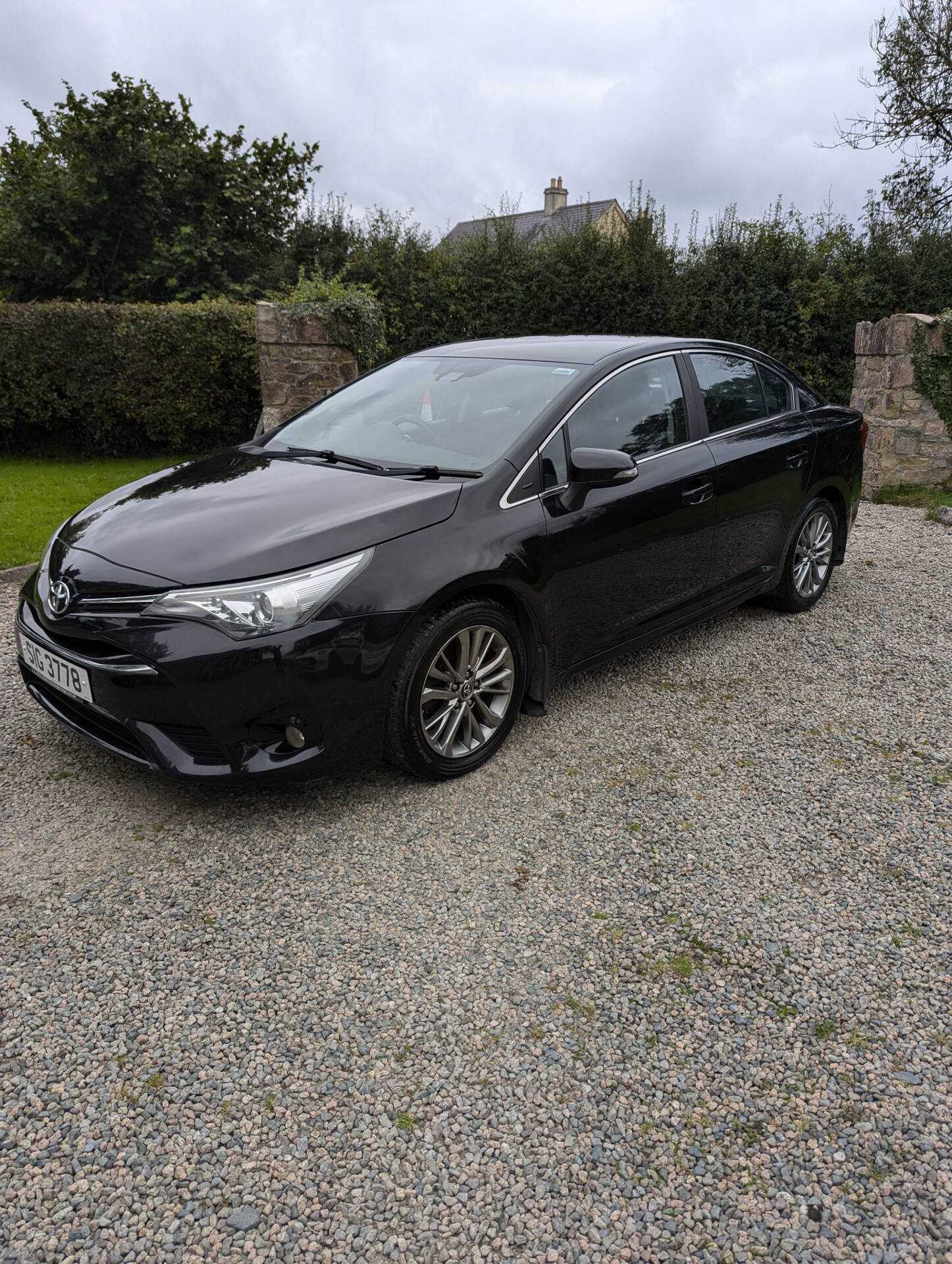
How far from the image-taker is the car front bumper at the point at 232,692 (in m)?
2.74

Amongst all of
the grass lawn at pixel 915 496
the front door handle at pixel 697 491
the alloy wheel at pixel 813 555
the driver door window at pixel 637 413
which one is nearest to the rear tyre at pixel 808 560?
the alloy wheel at pixel 813 555

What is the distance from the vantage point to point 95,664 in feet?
9.40

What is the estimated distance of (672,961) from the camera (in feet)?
8.15

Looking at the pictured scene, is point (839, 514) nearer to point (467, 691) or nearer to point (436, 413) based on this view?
point (436, 413)

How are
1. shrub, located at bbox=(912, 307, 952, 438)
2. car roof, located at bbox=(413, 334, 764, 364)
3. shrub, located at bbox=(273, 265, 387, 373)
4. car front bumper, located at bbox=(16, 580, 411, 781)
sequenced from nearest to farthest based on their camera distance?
car front bumper, located at bbox=(16, 580, 411, 781), car roof, located at bbox=(413, 334, 764, 364), shrub, located at bbox=(273, 265, 387, 373), shrub, located at bbox=(912, 307, 952, 438)

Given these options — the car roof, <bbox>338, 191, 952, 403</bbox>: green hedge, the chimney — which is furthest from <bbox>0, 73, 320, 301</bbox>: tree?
the chimney

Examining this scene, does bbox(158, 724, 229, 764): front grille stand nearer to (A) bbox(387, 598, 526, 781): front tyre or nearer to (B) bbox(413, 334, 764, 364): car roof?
(A) bbox(387, 598, 526, 781): front tyre

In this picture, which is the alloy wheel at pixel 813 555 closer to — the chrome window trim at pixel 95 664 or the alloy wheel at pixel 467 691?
the alloy wheel at pixel 467 691

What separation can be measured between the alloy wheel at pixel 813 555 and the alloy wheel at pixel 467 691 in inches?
99.6

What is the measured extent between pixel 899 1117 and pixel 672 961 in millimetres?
663

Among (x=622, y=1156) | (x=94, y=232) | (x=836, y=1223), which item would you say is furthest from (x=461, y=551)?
(x=94, y=232)

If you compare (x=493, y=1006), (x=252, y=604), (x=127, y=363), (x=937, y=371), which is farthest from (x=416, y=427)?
(x=127, y=363)

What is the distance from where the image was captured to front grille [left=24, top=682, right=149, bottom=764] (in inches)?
115

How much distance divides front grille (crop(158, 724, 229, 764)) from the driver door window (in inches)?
74.1
